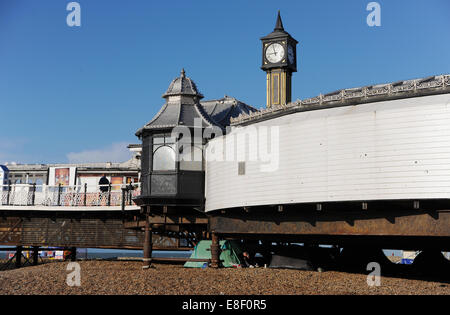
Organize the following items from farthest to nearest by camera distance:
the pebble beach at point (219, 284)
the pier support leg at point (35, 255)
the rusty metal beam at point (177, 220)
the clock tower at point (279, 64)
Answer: the pier support leg at point (35, 255) < the clock tower at point (279, 64) < the rusty metal beam at point (177, 220) < the pebble beach at point (219, 284)

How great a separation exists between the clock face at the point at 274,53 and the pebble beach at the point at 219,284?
66.5 feet

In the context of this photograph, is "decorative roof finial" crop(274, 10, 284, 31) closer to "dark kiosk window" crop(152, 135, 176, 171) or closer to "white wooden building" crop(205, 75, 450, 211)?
"dark kiosk window" crop(152, 135, 176, 171)

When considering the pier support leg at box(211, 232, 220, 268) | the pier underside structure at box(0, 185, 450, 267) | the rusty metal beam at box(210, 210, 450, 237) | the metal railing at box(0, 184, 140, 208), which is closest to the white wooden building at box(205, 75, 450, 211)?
the pier underside structure at box(0, 185, 450, 267)

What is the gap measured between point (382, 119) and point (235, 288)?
7.13m

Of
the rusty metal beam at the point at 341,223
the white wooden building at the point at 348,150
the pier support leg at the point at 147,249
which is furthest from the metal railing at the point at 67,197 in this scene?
the white wooden building at the point at 348,150

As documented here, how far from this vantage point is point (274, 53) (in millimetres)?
38781

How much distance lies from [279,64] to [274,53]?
1270 mm

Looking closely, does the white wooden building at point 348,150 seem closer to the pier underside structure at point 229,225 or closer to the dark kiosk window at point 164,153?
the pier underside structure at point 229,225

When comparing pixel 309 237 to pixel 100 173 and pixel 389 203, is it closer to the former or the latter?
pixel 389 203

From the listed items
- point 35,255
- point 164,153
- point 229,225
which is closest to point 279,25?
point 164,153

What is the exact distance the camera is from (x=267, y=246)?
2622cm

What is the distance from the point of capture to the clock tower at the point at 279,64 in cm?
3778

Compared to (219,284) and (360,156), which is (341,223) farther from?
(219,284)

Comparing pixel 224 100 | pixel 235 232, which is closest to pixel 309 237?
pixel 235 232
